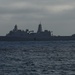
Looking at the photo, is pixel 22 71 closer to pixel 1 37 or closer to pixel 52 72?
pixel 52 72

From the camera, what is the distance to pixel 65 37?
167750 millimetres

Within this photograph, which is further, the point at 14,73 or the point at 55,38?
the point at 55,38

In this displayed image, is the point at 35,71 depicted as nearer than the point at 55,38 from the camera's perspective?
Yes

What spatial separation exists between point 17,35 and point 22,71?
425ft

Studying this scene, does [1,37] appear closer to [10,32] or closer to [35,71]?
[10,32]

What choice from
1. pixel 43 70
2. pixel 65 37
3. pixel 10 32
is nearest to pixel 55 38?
pixel 65 37

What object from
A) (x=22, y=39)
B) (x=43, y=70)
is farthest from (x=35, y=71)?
(x=22, y=39)

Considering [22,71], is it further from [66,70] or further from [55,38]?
[55,38]

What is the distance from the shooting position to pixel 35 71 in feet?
111

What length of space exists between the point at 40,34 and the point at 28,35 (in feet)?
14.2

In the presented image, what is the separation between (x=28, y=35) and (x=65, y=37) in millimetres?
13648

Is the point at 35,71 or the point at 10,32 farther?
the point at 10,32

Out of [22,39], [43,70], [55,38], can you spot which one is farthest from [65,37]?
[43,70]

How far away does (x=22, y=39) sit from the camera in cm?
16225
